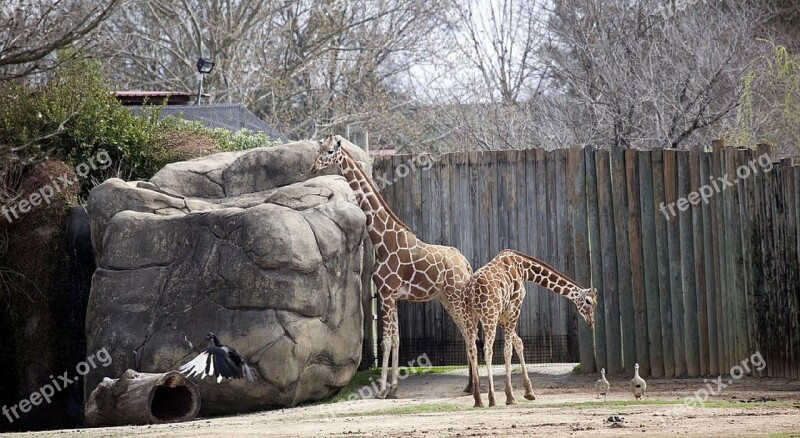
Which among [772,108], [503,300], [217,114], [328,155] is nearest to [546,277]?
[503,300]

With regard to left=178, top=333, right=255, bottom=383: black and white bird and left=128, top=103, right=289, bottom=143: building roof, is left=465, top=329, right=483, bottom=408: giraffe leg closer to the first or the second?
left=178, top=333, right=255, bottom=383: black and white bird

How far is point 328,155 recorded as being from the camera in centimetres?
1462

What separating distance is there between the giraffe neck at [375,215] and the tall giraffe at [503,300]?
1.10 m

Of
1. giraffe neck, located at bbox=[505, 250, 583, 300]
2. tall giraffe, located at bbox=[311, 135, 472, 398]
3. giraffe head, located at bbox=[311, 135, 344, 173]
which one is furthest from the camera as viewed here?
giraffe head, located at bbox=[311, 135, 344, 173]

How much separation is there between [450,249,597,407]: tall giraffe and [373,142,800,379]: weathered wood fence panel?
70.9 inches

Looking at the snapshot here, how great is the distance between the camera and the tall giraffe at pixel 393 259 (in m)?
14.2

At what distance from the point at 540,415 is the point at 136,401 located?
4.39 meters

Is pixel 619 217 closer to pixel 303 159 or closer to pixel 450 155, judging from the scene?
pixel 450 155

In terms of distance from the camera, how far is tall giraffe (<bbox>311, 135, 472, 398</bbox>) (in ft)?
46.6

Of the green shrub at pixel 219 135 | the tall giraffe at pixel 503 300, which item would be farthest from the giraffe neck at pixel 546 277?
the green shrub at pixel 219 135

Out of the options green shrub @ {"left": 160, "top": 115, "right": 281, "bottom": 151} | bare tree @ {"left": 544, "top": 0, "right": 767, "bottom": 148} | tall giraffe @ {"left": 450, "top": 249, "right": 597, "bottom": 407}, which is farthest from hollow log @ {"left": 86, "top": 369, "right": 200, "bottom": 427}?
bare tree @ {"left": 544, "top": 0, "right": 767, "bottom": 148}

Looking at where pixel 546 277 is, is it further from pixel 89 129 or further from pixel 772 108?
pixel 772 108

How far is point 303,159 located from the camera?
15859 millimetres

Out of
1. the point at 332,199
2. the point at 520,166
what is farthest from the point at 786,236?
the point at 332,199
